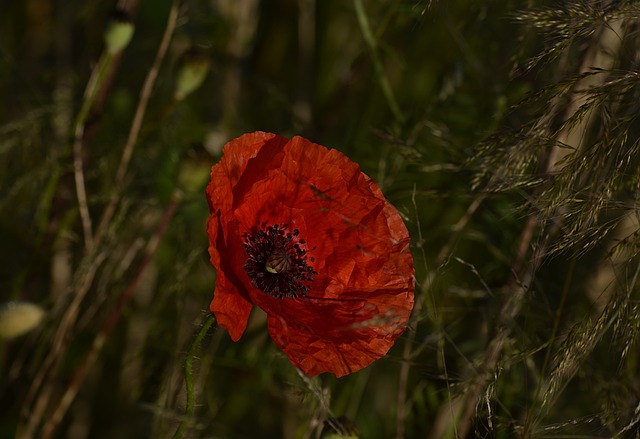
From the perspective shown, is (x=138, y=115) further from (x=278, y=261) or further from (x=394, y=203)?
(x=394, y=203)

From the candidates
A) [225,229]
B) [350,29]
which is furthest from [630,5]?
[350,29]

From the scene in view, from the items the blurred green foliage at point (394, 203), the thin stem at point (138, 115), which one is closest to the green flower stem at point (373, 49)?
the blurred green foliage at point (394, 203)

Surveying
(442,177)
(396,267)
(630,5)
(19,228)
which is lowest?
(19,228)

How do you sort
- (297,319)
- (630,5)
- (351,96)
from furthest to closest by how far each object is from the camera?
(351,96)
(297,319)
(630,5)

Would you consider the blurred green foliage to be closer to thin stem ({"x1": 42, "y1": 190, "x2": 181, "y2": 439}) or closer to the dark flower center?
thin stem ({"x1": 42, "y1": 190, "x2": 181, "y2": 439})

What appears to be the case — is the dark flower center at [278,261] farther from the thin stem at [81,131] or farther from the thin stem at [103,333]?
the thin stem at [81,131]

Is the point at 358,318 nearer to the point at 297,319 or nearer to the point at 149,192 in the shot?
the point at 297,319

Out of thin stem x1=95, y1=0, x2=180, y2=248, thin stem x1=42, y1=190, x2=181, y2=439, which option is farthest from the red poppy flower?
thin stem x1=95, y1=0, x2=180, y2=248
